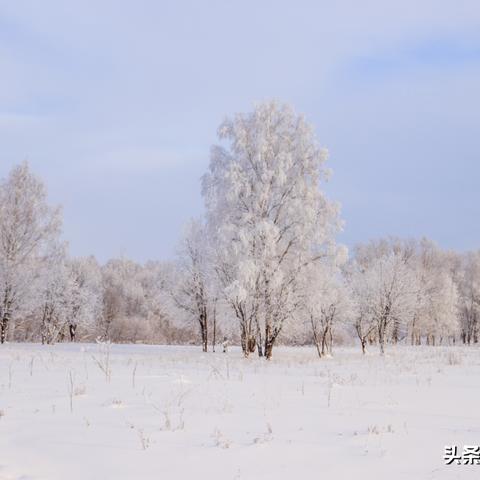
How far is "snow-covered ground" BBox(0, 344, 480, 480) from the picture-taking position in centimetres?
541

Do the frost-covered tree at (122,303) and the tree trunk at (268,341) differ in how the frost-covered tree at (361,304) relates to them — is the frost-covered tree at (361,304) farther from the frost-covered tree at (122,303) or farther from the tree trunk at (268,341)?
the frost-covered tree at (122,303)

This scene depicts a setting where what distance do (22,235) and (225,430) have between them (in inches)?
1290

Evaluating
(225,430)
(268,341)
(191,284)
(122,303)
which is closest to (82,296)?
(191,284)

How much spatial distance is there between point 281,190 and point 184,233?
66.3 ft

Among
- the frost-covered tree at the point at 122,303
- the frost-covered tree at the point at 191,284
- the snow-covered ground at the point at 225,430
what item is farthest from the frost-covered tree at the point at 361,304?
the snow-covered ground at the point at 225,430

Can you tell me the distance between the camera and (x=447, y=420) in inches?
307

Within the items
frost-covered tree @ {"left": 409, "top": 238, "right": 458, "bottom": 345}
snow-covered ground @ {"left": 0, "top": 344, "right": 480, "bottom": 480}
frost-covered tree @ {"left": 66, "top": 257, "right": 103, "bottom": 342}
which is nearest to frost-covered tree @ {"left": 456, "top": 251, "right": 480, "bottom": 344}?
frost-covered tree @ {"left": 409, "top": 238, "right": 458, "bottom": 345}

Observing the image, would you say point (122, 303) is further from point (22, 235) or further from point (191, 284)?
point (22, 235)

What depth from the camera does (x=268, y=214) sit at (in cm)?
2836

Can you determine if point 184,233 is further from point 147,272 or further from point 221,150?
point 147,272

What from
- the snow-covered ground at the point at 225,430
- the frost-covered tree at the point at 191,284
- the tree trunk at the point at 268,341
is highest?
the frost-covered tree at the point at 191,284

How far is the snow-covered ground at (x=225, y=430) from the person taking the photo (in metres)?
5.41
